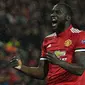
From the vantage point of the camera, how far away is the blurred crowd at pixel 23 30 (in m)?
6.26

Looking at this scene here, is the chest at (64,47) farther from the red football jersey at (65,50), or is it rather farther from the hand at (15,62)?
the hand at (15,62)

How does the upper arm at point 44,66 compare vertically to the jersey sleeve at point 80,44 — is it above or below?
below

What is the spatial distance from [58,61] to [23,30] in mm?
4170

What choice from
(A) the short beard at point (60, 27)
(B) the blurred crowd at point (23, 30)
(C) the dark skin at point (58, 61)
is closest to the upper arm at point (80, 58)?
(C) the dark skin at point (58, 61)

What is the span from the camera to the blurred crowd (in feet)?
20.5

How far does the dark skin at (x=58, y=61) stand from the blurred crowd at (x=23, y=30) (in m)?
2.74

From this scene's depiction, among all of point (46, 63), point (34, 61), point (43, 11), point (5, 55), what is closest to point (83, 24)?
point (43, 11)

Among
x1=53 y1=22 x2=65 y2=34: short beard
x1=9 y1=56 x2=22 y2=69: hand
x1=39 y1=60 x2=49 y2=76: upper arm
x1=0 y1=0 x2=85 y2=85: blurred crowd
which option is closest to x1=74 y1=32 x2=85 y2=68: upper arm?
x1=53 y1=22 x2=65 y2=34: short beard

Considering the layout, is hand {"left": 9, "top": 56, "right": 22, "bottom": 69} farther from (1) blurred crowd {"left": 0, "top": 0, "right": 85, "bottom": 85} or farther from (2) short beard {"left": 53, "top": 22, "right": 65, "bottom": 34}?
(1) blurred crowd {"left": 0, "top": 0, "right": 85, "bottom": 85}

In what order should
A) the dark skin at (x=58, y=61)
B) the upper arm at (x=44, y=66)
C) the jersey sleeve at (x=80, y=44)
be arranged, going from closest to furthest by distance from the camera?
the dark skin at (x=58, y=61)
the jersey sleeve at (x=80, y=44)
the upper arm at (x=44, y=66)

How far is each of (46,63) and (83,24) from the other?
13.2ft

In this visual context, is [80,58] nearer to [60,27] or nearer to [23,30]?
[60,27]

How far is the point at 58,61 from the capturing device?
2.78 m

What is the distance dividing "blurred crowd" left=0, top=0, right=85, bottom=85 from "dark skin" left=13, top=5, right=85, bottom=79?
2.74m
